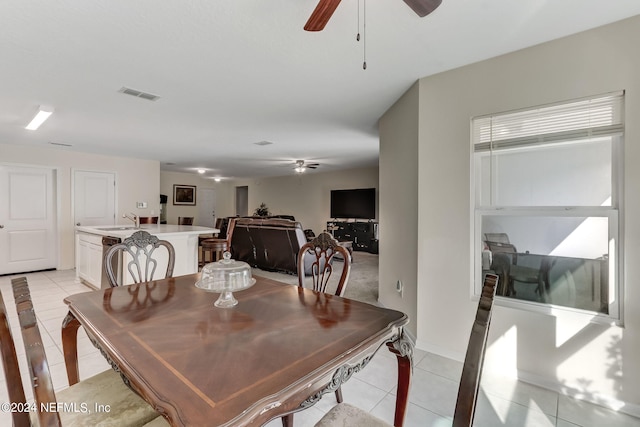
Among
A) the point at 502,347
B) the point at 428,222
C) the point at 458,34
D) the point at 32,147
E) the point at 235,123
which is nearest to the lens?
the point at 458,34

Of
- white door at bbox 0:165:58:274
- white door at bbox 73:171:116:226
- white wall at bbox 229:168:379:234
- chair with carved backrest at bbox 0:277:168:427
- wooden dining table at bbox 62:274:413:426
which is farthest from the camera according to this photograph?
white wall at bbox 229:168:379:234

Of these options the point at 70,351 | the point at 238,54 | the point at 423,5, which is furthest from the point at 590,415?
the point at 238,54

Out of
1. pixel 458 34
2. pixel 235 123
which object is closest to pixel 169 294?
pixel 458 34

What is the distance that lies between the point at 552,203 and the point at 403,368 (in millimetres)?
1665

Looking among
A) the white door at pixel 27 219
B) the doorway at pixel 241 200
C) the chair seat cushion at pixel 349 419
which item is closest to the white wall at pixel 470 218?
the chair seat cushion at pixel 349 419

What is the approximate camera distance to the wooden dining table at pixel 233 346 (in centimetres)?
78

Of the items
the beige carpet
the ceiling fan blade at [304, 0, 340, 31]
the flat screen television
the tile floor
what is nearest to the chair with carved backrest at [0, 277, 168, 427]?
the tile floor

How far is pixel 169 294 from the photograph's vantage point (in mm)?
1624

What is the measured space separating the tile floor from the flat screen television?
18.0 feet

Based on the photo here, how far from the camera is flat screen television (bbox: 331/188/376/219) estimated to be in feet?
25.6

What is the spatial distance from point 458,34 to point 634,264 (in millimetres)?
1793

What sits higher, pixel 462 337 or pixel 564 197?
pixel 564 197

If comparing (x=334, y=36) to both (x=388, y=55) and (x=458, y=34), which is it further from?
(x=458, y=34)

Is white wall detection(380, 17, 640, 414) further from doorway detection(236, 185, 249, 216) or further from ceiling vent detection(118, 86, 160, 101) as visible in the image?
doorway detection(236, 185, 249, 216)
